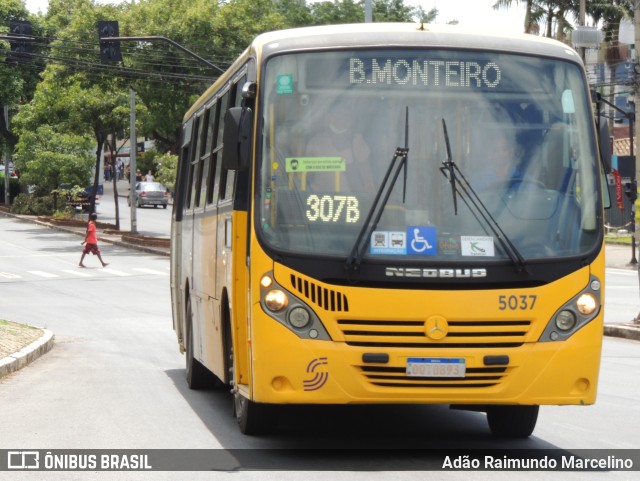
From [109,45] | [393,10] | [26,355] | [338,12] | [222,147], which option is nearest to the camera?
[222,147]

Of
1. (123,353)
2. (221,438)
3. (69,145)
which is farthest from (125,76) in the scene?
(221,438)

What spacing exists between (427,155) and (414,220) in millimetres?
482

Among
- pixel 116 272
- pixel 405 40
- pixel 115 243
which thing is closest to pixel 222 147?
pixel 405 40

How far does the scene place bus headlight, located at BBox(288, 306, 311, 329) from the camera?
29.1 ft

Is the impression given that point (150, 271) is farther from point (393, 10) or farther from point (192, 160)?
point (393, 10)

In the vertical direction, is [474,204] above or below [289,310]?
above

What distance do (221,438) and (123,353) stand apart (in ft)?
28.2

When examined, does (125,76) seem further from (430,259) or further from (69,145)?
(430,259)

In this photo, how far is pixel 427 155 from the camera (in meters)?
9.16

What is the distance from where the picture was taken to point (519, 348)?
29.3 ft

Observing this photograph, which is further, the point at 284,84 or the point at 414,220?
the point at 284,84

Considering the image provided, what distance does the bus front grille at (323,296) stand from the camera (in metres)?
8.86

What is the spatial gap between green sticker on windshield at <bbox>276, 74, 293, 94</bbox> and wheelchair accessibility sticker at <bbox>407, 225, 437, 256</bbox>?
1.32 meters

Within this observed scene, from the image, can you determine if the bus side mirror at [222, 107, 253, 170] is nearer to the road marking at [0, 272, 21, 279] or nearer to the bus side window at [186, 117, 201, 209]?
the bus side window at [186, 117, 201, 209]
